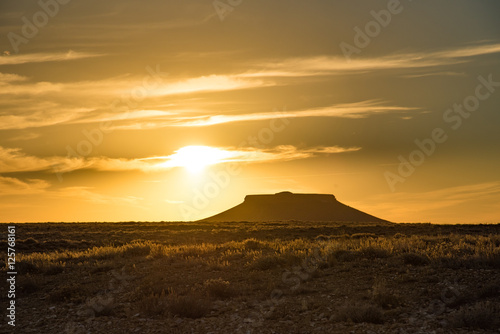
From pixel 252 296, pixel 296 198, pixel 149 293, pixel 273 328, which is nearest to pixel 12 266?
pixel 149 293

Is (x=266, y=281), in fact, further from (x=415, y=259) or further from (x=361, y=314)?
(x=415, y=259)

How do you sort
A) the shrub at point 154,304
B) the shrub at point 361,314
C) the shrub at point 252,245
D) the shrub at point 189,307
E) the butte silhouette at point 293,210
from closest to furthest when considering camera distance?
the shrub at point 361,314 → the shrub at point 189,307 → the shrub at point 154,304 → the shrub at point 252,245 → the butte silhouette at point 293,210

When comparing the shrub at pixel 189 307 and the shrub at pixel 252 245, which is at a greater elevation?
the shrub at pixel 252 245

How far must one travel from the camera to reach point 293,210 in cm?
15212

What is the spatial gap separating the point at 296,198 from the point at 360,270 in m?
146

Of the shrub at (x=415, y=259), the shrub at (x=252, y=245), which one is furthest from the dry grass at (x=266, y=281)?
the shrub at (x=252, y=245)

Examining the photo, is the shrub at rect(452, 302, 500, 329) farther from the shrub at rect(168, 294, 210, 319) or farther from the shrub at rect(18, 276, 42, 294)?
the shrub at rect(18, 276, 42, 294)

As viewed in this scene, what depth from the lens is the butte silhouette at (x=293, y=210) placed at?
142 meters

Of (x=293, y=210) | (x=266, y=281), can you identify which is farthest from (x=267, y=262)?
(x=293, y=210)

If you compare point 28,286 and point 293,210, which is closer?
point 28,286

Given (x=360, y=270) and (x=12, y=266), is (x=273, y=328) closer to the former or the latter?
(x=360, y=270)

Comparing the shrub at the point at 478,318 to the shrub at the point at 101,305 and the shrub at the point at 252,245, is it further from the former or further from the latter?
the shrub at the point at 252,245

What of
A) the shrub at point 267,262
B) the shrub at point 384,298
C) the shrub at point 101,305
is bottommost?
the shrub at point 101,305

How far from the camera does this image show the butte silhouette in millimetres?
142375
